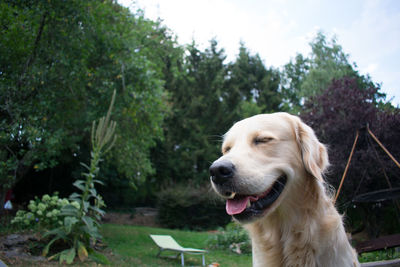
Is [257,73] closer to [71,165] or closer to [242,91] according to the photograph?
[242,91]

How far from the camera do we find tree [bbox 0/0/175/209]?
637cm

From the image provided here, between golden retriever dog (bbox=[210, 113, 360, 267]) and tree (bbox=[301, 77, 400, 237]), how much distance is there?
6.66 meters

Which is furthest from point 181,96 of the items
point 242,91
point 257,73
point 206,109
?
point 257,73

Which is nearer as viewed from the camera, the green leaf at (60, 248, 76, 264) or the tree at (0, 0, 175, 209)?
the green leaf at (60, 248, 76, 264)

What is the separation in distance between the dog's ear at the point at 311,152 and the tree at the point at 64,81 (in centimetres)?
546

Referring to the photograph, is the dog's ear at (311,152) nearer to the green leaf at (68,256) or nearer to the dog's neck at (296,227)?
the dog's neck at (296,227)

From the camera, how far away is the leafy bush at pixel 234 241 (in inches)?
375

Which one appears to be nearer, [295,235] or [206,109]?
[295,235]

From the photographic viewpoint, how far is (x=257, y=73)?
97.1 ft

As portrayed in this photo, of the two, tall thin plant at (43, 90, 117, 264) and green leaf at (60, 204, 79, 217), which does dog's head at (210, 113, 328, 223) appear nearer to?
tall thin plant at (43, 90, 117, 264)

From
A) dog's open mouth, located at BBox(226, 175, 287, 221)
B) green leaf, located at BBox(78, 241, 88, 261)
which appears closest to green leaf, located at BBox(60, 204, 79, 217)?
green leaf, located at BBox(78, 241, 88, 261)

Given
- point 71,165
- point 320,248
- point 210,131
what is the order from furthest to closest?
1. point 210,131
2. point 71,165
3. point 320,248

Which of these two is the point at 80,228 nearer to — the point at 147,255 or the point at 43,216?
the point at 43,216

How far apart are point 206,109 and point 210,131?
2.01 m
